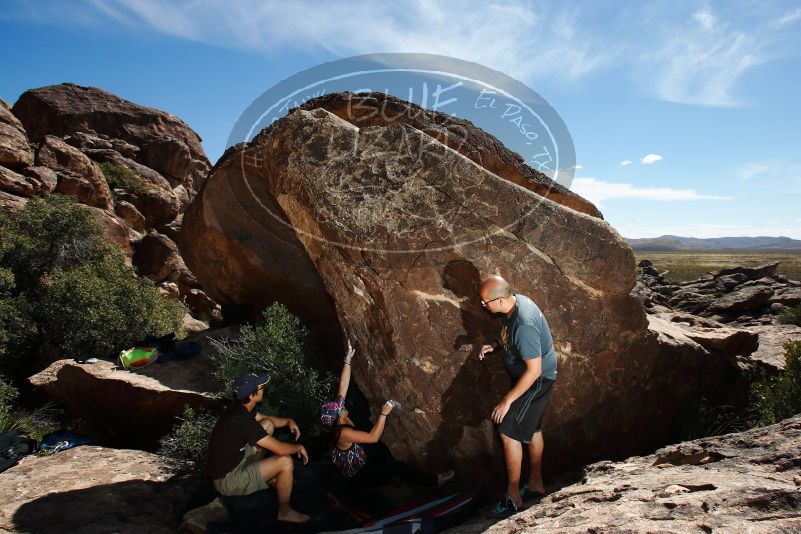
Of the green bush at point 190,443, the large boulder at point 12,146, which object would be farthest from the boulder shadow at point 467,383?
the large boulder at point 12,146

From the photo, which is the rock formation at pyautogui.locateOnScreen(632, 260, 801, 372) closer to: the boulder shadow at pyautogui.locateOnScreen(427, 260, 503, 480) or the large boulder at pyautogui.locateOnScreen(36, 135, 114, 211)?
the boulder shadow at pyautogui.locateOnScreen(427, 260, 503, 480)

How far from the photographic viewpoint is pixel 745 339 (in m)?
6.94

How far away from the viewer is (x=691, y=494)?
2980mm

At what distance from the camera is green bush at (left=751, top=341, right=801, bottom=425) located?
5559mm

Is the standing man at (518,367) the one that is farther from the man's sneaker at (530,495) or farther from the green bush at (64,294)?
the green bush at (64,294)

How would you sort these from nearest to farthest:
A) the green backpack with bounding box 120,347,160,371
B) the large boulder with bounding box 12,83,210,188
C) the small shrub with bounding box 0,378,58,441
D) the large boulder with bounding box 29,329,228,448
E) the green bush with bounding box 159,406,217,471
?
the green bush with bounding box 159,406,217,471 < the large boulder with bounding box 29,329,228,448 < the green backpack with bounding box 120,347,160,371 < the small shrub with bounding box 0,378,58,441 < the large boulder with bounding box 12,83,210,188

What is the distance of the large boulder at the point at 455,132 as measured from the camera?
241 inches

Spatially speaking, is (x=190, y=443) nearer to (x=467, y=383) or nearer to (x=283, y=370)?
(x=283, y=370)

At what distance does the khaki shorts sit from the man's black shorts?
7.69 ft

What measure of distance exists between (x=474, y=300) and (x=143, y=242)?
19502 millimetres

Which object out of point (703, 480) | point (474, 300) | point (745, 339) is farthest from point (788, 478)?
point (745, 339)

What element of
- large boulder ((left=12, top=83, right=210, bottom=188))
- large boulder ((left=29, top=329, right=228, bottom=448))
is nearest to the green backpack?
large boulder ((left=29, top=329, right=228, bottom=448))

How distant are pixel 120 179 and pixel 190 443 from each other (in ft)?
77.8

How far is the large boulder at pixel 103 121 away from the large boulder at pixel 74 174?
12575 millimetres
